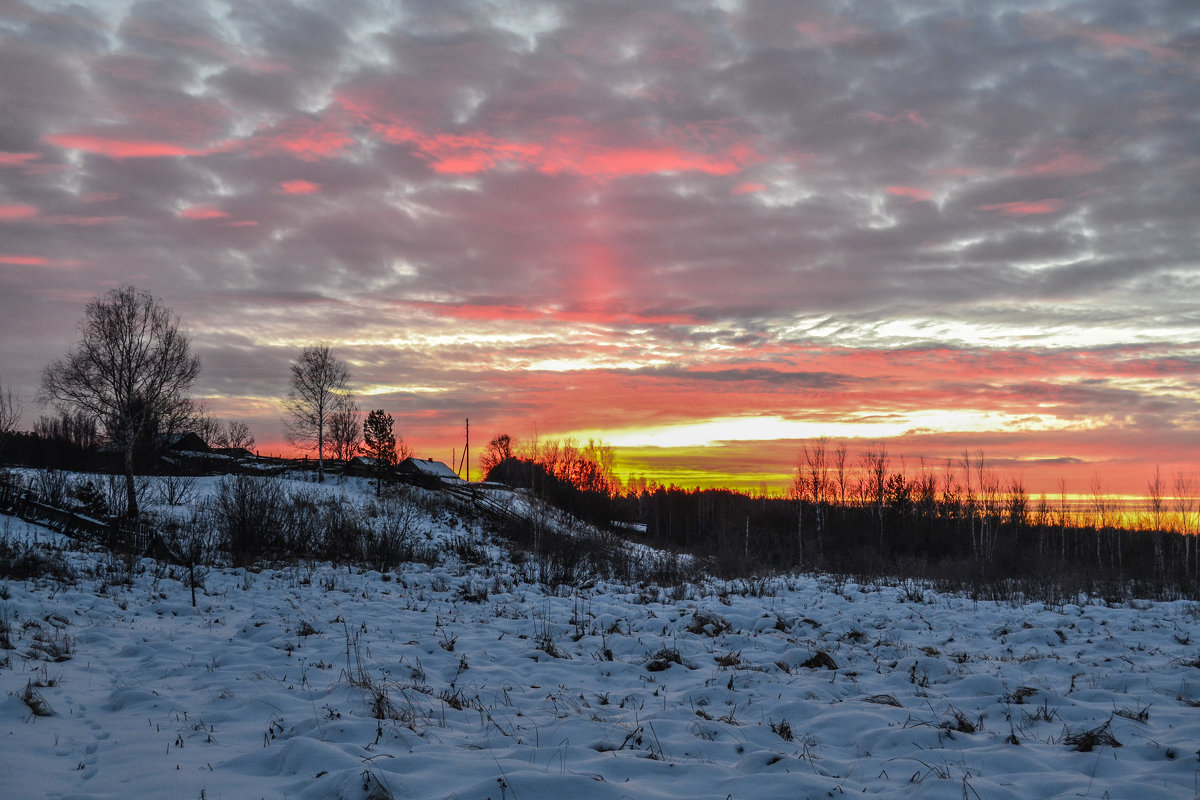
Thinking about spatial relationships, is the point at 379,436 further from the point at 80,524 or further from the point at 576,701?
the point at 576,701

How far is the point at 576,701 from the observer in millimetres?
6582

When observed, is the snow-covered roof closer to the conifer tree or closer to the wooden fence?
the conifer tree

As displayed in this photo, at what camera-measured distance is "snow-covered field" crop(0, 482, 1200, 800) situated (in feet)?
14.5

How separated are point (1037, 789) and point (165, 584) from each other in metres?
14.4

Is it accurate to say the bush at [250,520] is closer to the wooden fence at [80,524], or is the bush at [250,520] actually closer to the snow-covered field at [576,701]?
the wooden fence at [80,524]

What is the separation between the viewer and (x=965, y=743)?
537 centimetres

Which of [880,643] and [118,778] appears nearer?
[118,778]

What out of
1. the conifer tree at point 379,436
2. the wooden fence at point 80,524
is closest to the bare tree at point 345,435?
the conifer tree at point 379,436

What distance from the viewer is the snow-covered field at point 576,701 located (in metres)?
4.41

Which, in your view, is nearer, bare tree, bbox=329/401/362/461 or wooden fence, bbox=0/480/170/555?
wooden fence, bbox=0/480/170/555

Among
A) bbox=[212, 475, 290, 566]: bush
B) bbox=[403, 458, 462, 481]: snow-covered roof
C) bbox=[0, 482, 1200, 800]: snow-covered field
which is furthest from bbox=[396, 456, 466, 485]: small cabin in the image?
bbox=[0, 482, 1200, 800]: snow-covered field

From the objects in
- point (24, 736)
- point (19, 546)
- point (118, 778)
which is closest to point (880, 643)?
point (118, 778)

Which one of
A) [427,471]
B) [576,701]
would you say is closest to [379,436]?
[427,471]

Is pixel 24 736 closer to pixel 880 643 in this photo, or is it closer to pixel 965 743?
pixel 965 743
